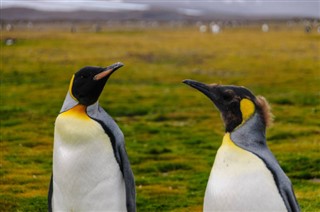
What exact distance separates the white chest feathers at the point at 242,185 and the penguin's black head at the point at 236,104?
0.82 feet

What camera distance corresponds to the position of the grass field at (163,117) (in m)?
10.0

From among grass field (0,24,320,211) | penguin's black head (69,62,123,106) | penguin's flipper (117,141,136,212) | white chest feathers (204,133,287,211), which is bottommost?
grass field (0,24,320,211)

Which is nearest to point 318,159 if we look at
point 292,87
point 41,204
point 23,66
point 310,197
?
point 310,197

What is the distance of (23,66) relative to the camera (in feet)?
103

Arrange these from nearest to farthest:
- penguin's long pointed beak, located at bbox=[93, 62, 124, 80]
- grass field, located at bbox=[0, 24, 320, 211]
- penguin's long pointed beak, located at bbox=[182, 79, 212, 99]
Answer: penguin's long pointed beak, located at bbox=[182, 79, 212, 99], penguin's long pointed beak, located at bbox=[93, 62, 124, 80], grass field, located at bbox=[0, 24, 320, 211]

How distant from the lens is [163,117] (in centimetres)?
1766

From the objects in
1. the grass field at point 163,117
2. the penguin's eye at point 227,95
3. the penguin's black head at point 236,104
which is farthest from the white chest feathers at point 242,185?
the grass field at point 163,117

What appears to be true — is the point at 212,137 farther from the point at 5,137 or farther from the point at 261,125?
the point at 261,125

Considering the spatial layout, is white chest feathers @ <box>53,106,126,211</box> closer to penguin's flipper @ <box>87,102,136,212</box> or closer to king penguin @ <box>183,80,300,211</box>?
penguin's flipper @ <box>87,102,136,212</box>

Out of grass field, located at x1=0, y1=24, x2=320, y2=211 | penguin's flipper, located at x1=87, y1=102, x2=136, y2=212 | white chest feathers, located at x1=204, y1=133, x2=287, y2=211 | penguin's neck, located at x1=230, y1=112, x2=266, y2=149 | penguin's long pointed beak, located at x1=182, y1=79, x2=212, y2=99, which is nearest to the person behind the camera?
white chest feathers, located at x1=204, y1=133, x2=287, y2=211

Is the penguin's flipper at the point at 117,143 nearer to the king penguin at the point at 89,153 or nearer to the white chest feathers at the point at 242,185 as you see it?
the king penguin at the point at 89,153

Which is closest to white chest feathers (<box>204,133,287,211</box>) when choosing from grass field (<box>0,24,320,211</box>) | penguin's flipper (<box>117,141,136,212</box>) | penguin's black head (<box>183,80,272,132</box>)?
penguin's black head (<box>183,80,272,132</box>)

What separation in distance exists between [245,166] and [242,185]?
0.15 meters

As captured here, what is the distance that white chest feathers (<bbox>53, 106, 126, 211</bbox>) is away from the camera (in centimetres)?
532
